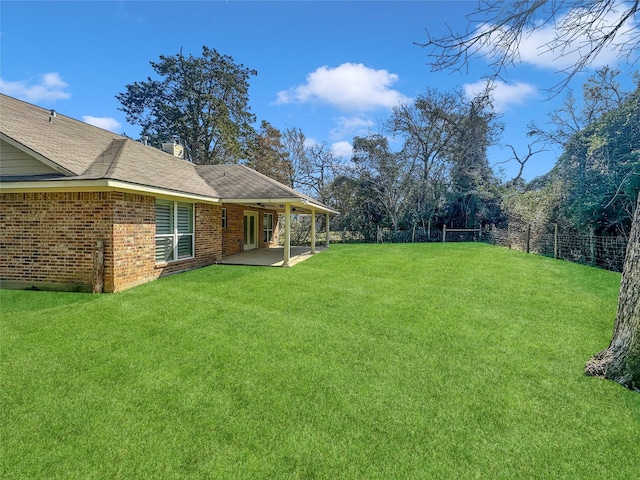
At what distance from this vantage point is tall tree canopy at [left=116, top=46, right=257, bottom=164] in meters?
28.8

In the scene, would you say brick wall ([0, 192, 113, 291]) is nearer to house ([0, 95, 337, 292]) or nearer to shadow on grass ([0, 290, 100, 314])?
house ([0, 95, 337, 292])

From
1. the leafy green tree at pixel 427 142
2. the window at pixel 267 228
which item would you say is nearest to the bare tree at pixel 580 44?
the window at pixel 267 228

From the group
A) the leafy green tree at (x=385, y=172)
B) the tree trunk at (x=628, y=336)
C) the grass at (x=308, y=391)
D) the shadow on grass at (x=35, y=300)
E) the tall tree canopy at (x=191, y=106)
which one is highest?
the tall tree canopy at (x=191, y=106)

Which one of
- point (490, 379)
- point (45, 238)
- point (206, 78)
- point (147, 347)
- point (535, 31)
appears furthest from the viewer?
point (206, 78)

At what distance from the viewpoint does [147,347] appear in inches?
181

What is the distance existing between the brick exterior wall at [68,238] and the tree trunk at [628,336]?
28.8 feet

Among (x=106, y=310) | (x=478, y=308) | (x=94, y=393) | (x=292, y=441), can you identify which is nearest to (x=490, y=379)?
(x=292, y=441)

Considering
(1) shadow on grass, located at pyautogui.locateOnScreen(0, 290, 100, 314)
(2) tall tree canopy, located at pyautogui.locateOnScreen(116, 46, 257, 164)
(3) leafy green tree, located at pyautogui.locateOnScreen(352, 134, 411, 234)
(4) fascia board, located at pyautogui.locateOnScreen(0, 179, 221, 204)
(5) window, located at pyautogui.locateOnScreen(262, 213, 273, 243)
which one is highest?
(2) tall tree canopy, located at pyautogui.locateOnScreen(116, 46, 257, 164)

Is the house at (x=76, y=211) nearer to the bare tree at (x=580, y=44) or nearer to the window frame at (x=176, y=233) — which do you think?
the window frame at (x=176, y=233)

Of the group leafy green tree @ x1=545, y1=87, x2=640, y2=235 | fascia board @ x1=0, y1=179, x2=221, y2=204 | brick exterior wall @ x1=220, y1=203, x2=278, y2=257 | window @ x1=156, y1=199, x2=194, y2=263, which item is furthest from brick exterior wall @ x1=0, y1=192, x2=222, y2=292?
leafy green tree @ x1=545, y1=87, x2=640, y2=235

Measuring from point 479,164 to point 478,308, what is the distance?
2172 centimetres

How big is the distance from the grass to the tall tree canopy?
2451 centimetres

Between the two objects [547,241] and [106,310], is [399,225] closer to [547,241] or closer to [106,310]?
[547,241]

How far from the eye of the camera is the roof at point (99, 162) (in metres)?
7.46
